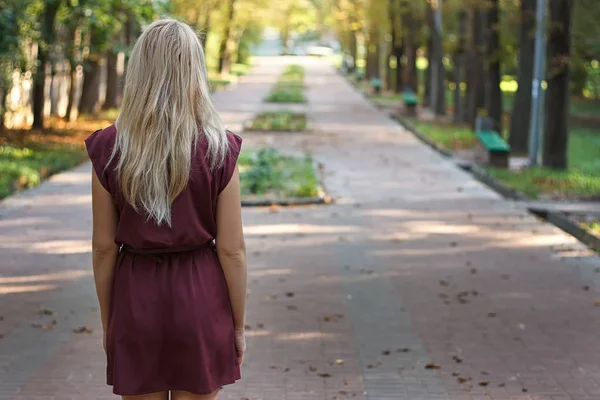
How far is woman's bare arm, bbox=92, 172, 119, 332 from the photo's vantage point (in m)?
3.68

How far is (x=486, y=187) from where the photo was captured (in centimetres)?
1742

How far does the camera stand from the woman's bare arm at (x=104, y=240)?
3676 mm

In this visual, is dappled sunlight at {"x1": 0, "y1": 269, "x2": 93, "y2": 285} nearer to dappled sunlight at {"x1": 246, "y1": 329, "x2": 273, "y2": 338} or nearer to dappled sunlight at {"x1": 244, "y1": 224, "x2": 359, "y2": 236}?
dappled sunlight at {"x1": 246, "y1": 329, "x2": 273, "y2": 338}

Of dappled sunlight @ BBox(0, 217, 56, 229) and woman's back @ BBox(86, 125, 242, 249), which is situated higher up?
woman's back @ BBox(86, 125, 242, 249)

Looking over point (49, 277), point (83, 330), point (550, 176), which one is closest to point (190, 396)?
point (83, 330)

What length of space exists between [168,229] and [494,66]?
21906 millimetres

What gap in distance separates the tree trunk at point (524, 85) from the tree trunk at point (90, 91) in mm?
11641

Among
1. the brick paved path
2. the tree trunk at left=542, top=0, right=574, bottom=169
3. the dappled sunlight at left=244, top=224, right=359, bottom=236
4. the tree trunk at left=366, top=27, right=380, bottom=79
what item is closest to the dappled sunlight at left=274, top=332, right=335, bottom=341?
the brick paved path

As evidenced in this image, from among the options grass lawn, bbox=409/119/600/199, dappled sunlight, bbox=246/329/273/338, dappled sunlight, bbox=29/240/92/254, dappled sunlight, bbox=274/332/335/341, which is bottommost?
grass lawn, bbox=409/119/600/199

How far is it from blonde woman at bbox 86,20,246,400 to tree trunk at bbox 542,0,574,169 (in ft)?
51.4

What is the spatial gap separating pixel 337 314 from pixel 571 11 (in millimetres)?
11628

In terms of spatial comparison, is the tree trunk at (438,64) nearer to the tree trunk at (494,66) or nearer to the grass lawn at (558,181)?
the tree trunk at (494,66)

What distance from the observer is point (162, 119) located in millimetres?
3537

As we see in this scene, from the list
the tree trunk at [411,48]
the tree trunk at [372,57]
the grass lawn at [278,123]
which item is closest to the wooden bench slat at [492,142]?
the grass lawn at [278,123]
